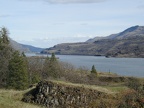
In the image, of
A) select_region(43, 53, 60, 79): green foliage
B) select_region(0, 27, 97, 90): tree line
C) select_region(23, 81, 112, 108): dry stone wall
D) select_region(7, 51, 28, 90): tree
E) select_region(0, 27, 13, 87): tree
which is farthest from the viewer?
select_region(43, 53, 60, 79): green foliage

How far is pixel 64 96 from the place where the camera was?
106 feet

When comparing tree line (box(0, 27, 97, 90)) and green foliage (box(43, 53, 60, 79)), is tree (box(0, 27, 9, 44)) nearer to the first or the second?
tree line (box(0, 27, 97, 90))

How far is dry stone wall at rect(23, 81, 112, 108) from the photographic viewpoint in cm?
3192

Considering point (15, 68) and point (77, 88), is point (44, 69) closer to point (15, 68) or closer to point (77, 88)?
point (15, 68)

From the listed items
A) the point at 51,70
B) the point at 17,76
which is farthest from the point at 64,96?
the point at 51,70

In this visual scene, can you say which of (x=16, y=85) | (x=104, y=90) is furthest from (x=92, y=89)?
(x=16, y=85)

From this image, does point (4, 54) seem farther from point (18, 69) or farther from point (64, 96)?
point (64, 96)

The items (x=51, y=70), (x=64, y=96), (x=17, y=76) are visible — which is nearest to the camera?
(x=64, y=96)

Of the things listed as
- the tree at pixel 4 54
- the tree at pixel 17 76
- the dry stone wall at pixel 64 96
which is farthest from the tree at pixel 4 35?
the dry stone wall at pixel 64 96

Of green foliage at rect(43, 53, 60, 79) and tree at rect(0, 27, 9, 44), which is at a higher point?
tree at rect(0, 27, 9, 44)

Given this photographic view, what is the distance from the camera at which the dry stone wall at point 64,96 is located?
31.9 meters

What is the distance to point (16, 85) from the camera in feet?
189

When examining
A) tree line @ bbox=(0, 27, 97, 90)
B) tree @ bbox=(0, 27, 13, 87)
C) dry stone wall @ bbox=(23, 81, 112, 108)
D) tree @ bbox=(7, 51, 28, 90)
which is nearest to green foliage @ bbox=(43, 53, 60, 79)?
tree line @ bbox=(0, 27, 97, 90)

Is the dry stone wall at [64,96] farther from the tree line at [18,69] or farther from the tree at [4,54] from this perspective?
the tree at [4,54]
